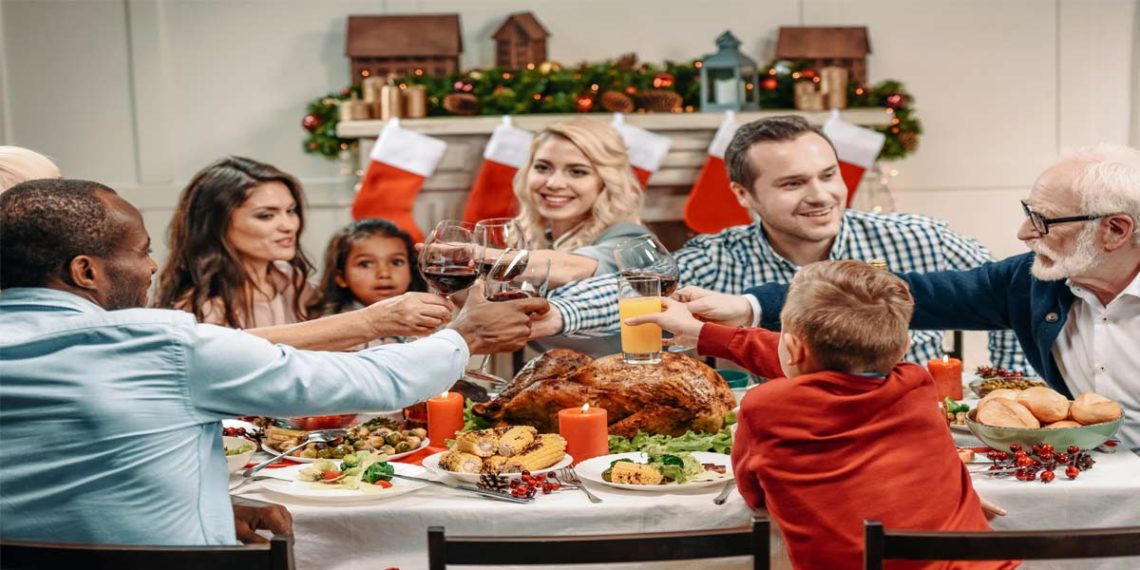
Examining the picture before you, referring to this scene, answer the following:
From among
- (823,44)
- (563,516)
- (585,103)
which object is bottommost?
(563,516)

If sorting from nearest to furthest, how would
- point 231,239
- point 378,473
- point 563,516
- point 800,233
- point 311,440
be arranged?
point 563,516
point 378,473
point 311,440
point 800,233
point 231,239

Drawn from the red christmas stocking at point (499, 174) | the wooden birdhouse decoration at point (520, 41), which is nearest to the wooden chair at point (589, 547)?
the red christmas stocking at point (499, 174)

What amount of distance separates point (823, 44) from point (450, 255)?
3590 millimetres

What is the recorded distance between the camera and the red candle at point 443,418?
7.14ft

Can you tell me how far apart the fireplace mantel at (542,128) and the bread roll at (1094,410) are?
3113 millimetres

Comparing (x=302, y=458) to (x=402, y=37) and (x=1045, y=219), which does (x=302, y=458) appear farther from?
(x=402, y=37)

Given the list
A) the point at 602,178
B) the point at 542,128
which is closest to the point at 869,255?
the point at 602,178

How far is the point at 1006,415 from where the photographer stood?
6.51 feet

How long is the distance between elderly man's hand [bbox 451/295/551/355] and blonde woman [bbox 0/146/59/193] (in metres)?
1.07

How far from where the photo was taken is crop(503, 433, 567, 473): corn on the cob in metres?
1.91

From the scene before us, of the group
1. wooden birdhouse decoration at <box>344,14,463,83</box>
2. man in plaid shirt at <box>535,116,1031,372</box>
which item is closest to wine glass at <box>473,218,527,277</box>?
man in plaid shirt at <box>535,116,1031,372</box>

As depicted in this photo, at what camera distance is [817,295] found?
175 centimetres

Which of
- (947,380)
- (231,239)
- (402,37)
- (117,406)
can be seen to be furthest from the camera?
(402,37)

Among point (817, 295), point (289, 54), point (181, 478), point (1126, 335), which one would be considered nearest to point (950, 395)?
point (1126, 335)
